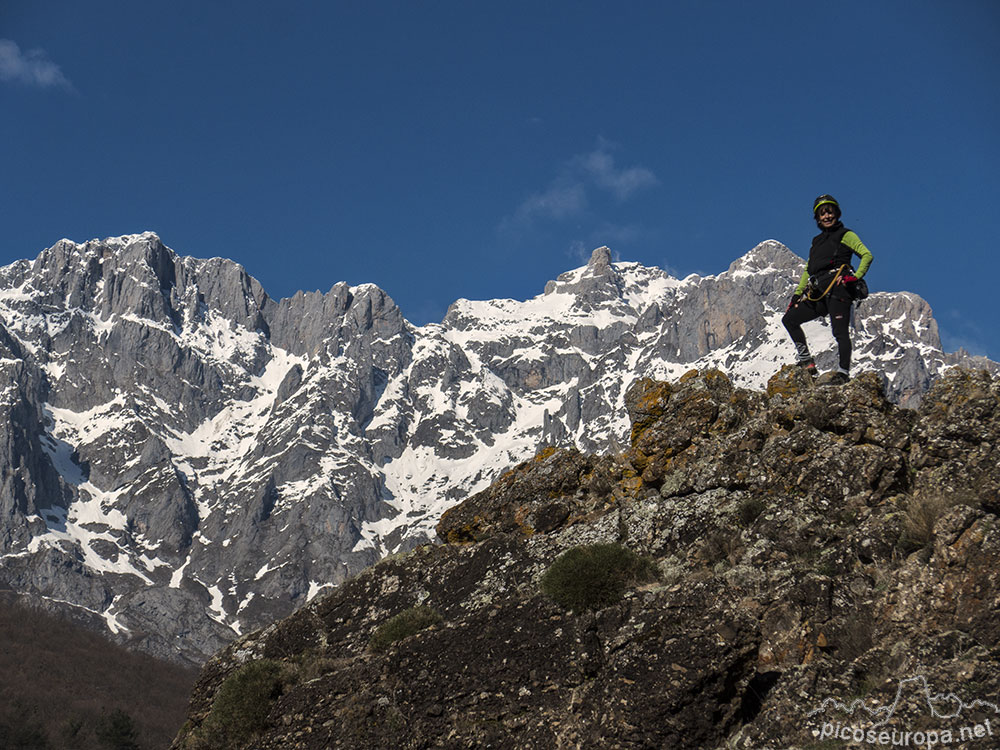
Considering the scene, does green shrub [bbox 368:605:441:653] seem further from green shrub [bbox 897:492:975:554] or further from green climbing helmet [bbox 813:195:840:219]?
green climbing helmet [bbox 813:195:840:219]

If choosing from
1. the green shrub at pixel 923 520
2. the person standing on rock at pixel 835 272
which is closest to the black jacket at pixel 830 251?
the person standing on rock at pixel 835 272

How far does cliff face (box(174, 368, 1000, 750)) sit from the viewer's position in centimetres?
1086

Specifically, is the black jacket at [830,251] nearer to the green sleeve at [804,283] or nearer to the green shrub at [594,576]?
the green sleeve at [804,283]

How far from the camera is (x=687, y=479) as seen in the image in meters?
17.0

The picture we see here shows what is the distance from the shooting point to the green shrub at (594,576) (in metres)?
13.9

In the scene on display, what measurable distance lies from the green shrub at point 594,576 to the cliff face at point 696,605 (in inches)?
1.6

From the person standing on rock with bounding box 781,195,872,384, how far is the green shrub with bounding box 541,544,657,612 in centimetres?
605

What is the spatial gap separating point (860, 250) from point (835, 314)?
4.34 ft

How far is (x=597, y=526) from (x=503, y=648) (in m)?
4.15

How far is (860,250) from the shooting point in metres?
17.7

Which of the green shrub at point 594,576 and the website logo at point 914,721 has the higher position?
the green shrub at point 594,576

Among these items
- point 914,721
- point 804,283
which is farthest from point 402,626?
point 804,283

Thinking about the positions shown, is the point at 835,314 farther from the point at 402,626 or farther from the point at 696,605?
the point at 402,626

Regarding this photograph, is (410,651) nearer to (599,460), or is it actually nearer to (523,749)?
(523,749)
